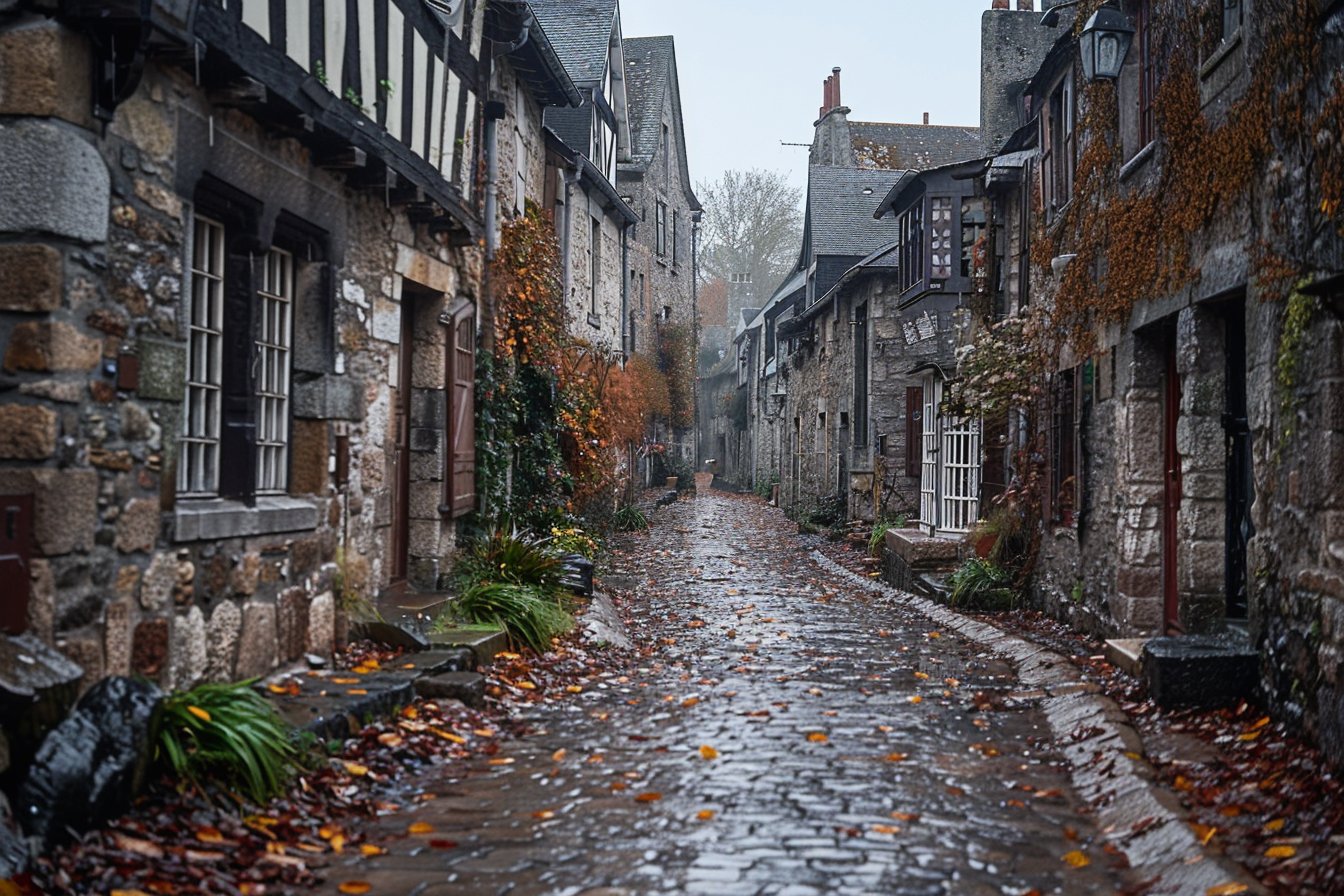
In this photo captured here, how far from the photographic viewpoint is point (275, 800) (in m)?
4.38

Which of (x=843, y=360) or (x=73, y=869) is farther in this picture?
(x=843, y=360)

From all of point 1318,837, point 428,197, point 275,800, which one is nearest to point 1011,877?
point 1318,837

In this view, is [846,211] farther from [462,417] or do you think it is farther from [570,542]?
[462,417]

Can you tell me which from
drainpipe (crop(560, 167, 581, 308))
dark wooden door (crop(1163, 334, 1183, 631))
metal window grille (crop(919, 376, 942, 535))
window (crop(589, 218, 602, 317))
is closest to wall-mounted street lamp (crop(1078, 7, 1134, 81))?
dark wooden door (crop(1163, 334, 1183, 631))

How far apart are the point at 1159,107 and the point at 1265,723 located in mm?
3726

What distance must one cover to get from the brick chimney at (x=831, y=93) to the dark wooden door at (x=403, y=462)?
2356 centimetres

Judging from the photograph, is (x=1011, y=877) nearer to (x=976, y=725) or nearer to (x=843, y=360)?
(x=976, y=725)

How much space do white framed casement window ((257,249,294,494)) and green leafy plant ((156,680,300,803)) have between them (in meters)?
1.83

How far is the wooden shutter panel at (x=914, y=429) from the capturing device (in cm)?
1634

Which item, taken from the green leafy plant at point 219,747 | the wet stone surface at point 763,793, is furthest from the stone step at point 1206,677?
the green leafy plant at point 219,747

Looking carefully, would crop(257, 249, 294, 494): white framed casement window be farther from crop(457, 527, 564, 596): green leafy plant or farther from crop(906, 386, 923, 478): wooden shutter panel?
crop(906, 386, 923, 478): wooden shutter panel

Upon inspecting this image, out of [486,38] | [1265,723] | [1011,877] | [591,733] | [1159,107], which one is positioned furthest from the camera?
[486,38]

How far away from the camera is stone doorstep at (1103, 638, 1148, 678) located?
21.5 feet

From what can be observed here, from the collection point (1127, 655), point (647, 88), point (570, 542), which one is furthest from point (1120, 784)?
point (647, 88)
